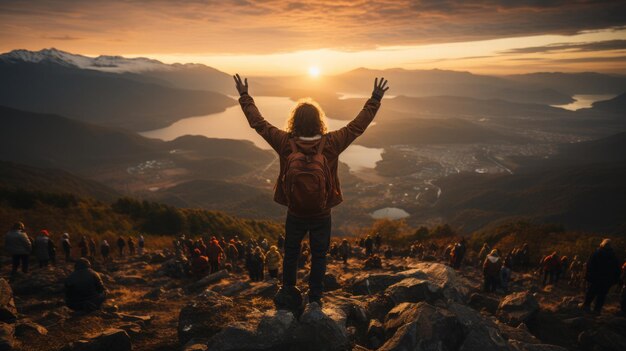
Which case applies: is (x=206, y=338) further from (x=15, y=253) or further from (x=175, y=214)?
(x=175, y=214)

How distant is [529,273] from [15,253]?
20.8 meters

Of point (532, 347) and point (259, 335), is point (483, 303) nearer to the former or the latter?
point (532, 347)

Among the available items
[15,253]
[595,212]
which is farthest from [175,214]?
[595,212]

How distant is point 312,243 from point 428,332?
1.99 metres

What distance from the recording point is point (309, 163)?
4.15 metres

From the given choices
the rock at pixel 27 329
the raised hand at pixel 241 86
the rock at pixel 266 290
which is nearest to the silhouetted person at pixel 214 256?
the rock at pixel 266 290

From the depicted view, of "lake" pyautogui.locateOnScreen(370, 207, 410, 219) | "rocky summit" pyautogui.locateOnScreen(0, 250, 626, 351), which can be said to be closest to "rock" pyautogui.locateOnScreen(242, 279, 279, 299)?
"rocky summit" pyautogui.locateOnScreen(0, 250, 626, 351)

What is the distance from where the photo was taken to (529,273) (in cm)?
1557

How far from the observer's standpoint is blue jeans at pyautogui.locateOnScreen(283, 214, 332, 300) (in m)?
4.80

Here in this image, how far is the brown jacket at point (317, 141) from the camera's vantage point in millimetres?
4424

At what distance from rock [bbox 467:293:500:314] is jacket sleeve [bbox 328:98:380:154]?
20.9 ft

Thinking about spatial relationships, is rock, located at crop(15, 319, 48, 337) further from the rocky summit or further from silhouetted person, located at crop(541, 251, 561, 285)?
silhouetted person, located at crop(541, 251, 561, 285)

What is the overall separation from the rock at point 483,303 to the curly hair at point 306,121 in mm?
6825

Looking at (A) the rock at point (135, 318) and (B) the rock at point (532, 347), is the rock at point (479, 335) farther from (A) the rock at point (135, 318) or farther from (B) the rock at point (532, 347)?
(A) the rock at point (135, 318)
